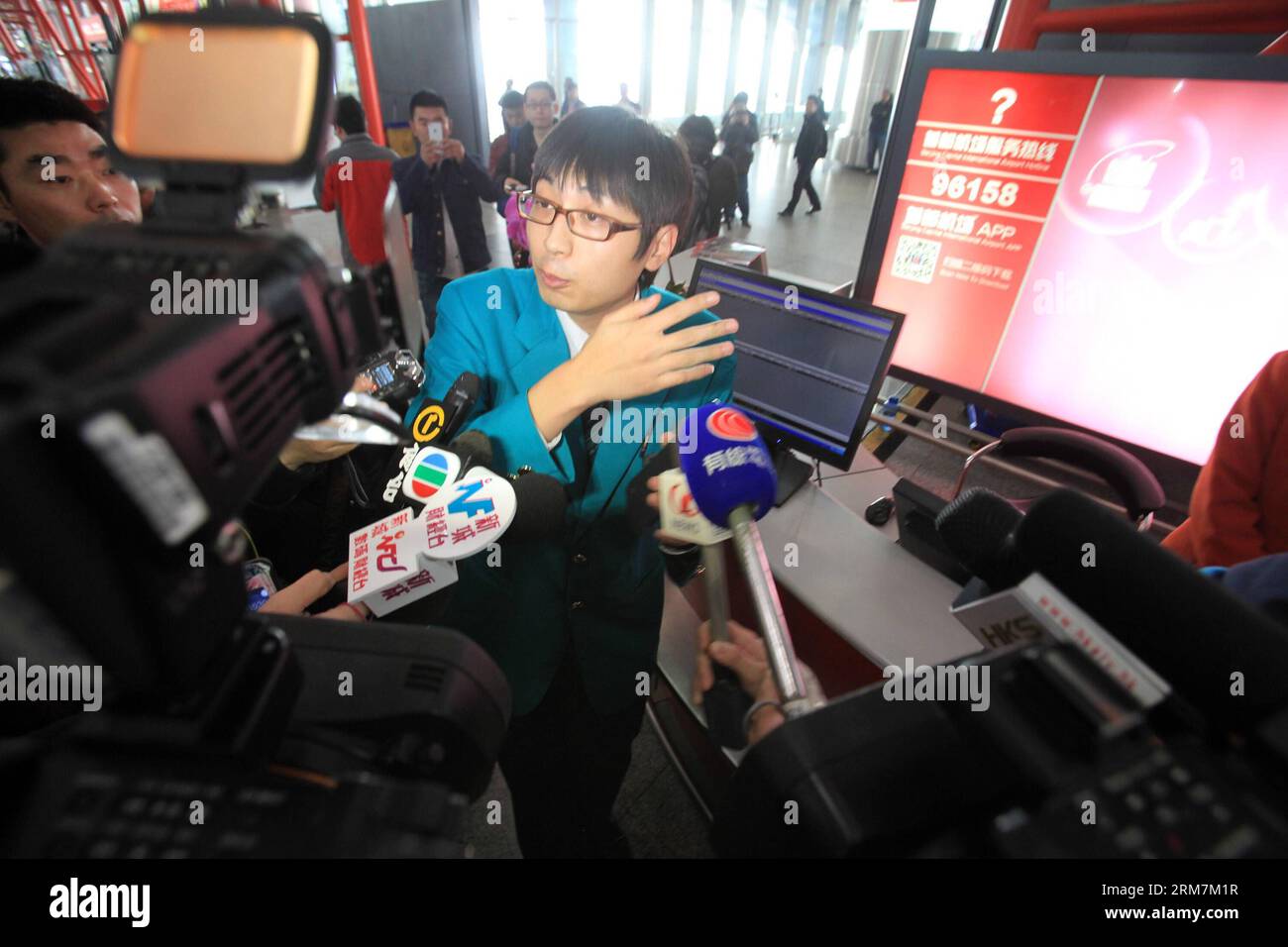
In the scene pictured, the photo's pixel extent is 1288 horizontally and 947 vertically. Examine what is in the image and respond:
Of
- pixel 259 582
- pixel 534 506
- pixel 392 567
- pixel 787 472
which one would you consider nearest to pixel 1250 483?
pixel 787 472

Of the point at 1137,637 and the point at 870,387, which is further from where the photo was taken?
the point at 870,387

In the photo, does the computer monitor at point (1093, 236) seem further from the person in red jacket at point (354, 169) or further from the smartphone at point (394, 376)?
the smartphone at point (394, 376)

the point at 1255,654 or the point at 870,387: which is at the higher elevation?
the point at 1255,654

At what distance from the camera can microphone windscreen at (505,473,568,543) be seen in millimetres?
903

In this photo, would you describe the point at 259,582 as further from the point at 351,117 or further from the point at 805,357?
the point at 351,117

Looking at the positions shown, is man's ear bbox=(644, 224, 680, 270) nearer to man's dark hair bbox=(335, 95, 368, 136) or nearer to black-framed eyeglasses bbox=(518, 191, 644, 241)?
black-framed eyeglasses bbox=(518, 191, 644, 241)

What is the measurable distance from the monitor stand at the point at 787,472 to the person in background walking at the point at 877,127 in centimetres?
1021

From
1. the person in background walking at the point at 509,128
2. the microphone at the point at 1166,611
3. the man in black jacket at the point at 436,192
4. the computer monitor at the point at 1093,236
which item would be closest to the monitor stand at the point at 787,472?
the microphone at the point at 1166,611

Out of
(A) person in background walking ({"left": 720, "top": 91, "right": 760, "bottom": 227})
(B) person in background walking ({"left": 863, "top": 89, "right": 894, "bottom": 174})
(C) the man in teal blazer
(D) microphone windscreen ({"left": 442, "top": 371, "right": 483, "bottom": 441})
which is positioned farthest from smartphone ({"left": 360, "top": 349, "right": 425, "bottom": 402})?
(B) person in background walking ({"left": 863, "top": 89, "right": 894, "bottom": 174})

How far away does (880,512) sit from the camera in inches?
72.6
